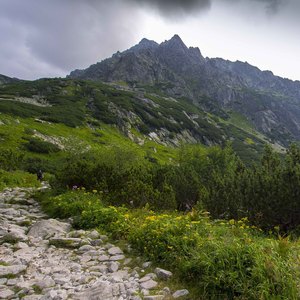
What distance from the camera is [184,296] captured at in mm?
5559

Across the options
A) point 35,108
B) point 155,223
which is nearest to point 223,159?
point 35,108

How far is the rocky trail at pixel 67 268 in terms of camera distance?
227 inches

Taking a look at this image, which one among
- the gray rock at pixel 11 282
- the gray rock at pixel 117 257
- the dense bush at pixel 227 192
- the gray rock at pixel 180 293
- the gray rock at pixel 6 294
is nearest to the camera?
the gray rock at pixel 180 293

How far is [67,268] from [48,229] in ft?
9.49

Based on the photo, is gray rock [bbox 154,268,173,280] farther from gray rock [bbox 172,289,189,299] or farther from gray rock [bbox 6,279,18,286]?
gray rock [bbox 6,279,18,286]

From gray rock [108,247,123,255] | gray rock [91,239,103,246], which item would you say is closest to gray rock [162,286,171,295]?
gray rock [108,247,123,255]

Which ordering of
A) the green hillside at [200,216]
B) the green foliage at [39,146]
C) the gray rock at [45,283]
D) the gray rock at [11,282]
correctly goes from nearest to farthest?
the green hillside at [200,216]
the gray rock at [45,283]
the gray rock at [11,282]
the green foliage at [39,146]

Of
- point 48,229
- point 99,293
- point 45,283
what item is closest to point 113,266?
point 99,293

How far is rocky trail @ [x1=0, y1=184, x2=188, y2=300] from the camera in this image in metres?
5.75

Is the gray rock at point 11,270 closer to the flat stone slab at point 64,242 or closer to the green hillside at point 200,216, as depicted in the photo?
the flat stone slab at point 64,242

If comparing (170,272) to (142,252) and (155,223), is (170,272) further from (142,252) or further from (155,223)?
(155,223)

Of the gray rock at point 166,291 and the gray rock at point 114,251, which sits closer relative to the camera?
the gray rock at point 166,291

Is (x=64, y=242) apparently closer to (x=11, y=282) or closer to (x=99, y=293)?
(x=11, y=282)

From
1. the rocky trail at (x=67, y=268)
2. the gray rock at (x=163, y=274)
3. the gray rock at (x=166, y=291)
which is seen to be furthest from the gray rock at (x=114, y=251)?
the gray rock at (x=166, y=291)
